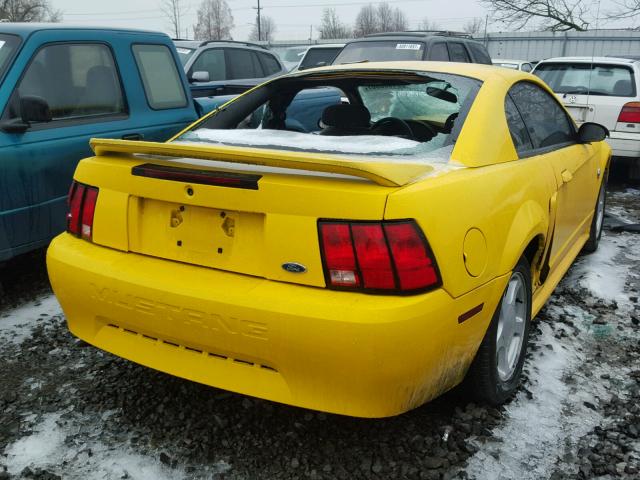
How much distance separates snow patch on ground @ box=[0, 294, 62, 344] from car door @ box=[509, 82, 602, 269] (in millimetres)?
A: 2913

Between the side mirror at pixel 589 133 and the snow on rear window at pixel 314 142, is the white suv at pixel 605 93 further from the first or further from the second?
the snow on rear window at pixel 314 142

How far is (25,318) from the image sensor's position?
11.9 ft

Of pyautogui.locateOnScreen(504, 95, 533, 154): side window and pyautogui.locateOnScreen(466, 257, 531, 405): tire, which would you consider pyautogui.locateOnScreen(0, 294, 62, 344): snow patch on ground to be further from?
pyautogui.locateOnScreen(504, 95, 533, 154): side window

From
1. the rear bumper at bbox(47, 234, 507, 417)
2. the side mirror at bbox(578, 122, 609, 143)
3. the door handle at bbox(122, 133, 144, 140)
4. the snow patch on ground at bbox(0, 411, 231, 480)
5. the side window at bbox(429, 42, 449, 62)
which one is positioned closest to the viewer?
the rear bumper at bbox(47, 234, 507, 417)

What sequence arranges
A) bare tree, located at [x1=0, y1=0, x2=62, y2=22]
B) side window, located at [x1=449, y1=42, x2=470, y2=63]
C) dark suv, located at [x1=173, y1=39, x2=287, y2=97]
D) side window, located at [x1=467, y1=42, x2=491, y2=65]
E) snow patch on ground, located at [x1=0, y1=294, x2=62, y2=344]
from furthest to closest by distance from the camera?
bare tree, located at [x1=0, y1=0, x2=62, y2=22], side window, located at [x1=467, y1=42, x2=491, y2=65], side window, located at [x1=449, y1=42, x2=470, y2=63], dark suv, located at [x1=173, y1=39, x2=287, y2=97], snow patch on ground, located at [x1=0, y1=294, x2=62, y2=344]

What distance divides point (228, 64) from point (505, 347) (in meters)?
7.63

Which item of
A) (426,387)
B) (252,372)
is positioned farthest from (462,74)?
(252,372)

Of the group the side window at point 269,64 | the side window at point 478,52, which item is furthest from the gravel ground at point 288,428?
the side window at point 269,64

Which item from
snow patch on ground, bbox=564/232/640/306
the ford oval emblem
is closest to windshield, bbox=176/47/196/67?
snow patch on ground, bbox=564/232/640/306

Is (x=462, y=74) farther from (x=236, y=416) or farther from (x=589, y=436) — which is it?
(x=236, y=416)

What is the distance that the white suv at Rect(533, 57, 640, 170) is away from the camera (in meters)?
7.34

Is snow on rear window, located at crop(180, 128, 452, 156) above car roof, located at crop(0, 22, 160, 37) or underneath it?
underneath

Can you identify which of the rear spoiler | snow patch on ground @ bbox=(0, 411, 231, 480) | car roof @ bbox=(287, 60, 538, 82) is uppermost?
car roof @ bbox=(287, 60, 538, 82)

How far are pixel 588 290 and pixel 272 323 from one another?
2876 mm
